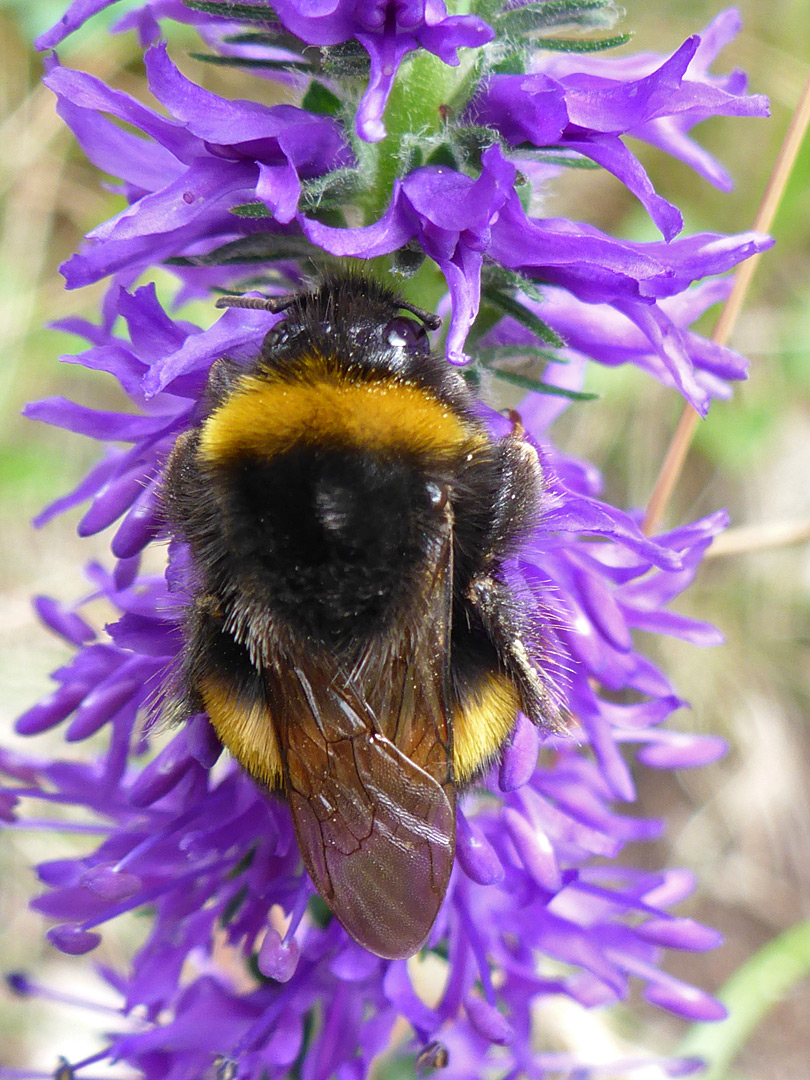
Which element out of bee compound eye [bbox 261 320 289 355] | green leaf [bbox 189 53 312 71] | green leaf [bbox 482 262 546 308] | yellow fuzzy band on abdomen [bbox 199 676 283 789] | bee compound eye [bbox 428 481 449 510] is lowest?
yellow fuzzy band on abdomen [bbox 199 676 283 789]

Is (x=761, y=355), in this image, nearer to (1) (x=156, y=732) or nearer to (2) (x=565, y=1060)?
(2) (x=565, y=1060)

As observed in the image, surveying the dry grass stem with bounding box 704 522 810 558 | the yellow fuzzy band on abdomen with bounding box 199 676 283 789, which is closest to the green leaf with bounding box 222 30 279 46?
the yellow fuzzy band on abdomen with bounding box 199 676 283 789

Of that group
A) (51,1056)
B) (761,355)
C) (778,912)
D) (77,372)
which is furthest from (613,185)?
(51,1056)

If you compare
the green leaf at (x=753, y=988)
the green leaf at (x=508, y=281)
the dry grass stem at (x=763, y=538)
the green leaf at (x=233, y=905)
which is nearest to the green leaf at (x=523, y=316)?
the green leaf at (x=508, y=281)

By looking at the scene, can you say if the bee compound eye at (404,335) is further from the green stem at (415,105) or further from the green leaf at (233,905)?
the green leaf at (233,905)

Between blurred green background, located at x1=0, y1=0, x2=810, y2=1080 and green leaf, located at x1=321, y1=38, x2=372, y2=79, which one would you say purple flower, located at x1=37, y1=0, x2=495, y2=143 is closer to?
green leaf, located at x1=321, y1=38, x2=372, y2=79
